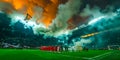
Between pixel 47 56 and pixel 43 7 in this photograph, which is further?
pixel 43 7

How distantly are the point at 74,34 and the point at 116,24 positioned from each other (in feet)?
5.45

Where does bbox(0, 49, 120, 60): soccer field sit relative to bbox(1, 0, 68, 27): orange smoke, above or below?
below

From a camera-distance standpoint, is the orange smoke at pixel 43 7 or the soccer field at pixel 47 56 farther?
the orange smoke at pixel 43 7

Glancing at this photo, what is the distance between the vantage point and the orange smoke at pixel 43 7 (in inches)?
348

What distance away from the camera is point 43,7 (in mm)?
9234

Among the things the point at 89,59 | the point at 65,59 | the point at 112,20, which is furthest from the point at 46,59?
the point at 112,20

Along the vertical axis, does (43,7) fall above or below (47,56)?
above

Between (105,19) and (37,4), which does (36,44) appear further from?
(105,19)

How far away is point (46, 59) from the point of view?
20.9ft

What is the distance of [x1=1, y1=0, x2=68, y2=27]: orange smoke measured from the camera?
8852 mm

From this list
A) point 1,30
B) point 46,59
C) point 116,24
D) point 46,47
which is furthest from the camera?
point 116,24

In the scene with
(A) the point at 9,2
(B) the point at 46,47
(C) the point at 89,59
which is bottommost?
(C) the point at 89,59

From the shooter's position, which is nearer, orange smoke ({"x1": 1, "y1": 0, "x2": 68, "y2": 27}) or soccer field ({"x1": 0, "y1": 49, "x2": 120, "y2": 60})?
soccer field ({"x1": 0, "y1": 49, "x2": 120, "y2": 60})

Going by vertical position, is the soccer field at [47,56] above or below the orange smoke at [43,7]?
below
